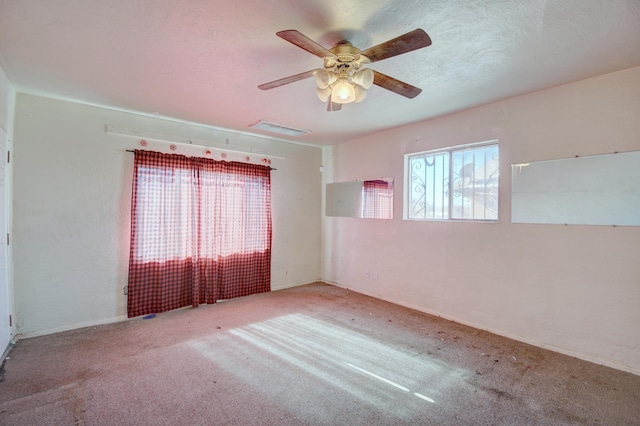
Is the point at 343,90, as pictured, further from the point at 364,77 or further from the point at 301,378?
the point at 301,378

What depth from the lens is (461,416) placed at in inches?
75.5

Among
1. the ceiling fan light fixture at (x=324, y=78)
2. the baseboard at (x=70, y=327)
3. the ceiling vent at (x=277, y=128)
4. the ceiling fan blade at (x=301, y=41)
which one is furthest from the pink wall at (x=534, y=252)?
the baseboard at (x=70, y=327)

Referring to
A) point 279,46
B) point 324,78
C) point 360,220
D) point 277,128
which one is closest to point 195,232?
point 277,128

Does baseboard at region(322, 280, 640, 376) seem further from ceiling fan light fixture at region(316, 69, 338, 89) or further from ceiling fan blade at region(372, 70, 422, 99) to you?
ceiling fan light fixture at region(316, 69, 338, 89)

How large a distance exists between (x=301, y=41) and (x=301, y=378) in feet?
7.60

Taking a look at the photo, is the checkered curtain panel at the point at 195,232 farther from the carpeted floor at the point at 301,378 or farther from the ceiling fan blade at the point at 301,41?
the ceiling fan blade at the point at 301,41

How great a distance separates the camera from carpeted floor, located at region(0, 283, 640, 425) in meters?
1.92

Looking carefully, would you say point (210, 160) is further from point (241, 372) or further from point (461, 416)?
point (461, 416)

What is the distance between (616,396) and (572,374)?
29cm

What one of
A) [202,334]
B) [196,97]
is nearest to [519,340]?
[202,334]

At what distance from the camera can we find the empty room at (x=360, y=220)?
190 cm

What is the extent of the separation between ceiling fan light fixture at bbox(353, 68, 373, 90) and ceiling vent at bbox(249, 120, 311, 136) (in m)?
A: 2.15

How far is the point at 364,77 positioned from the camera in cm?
188

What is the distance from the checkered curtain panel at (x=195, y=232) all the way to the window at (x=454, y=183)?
2178mm
